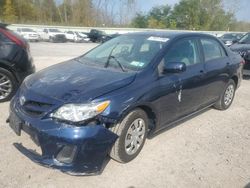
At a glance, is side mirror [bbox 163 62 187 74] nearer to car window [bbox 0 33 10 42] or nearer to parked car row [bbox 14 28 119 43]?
car window [bbox 0 33 10 42]

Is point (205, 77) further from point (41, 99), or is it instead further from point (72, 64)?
point (41, 99)

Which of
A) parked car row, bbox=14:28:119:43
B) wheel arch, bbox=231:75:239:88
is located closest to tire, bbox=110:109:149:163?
wheel arch, bbox=231:75:239:88

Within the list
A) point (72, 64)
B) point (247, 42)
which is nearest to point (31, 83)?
point (72, 64)

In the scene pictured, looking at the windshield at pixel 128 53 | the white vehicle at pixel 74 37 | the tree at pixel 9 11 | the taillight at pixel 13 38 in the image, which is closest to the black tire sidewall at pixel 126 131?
the windshield at pixel 128 53

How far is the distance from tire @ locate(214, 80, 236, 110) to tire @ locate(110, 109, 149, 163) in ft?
8.35

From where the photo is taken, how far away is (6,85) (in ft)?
18.5

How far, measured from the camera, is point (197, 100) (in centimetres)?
475

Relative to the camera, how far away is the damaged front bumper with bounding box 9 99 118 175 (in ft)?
9.69

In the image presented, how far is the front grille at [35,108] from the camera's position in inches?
124

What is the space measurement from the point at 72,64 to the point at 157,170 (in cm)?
201

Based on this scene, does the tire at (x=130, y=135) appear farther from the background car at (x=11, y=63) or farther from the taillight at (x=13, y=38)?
the taillight at (x=13, y=38)

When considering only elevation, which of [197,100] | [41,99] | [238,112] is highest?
[41,99]

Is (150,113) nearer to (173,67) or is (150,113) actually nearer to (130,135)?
(130,135)

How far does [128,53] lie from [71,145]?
6.19 ft
